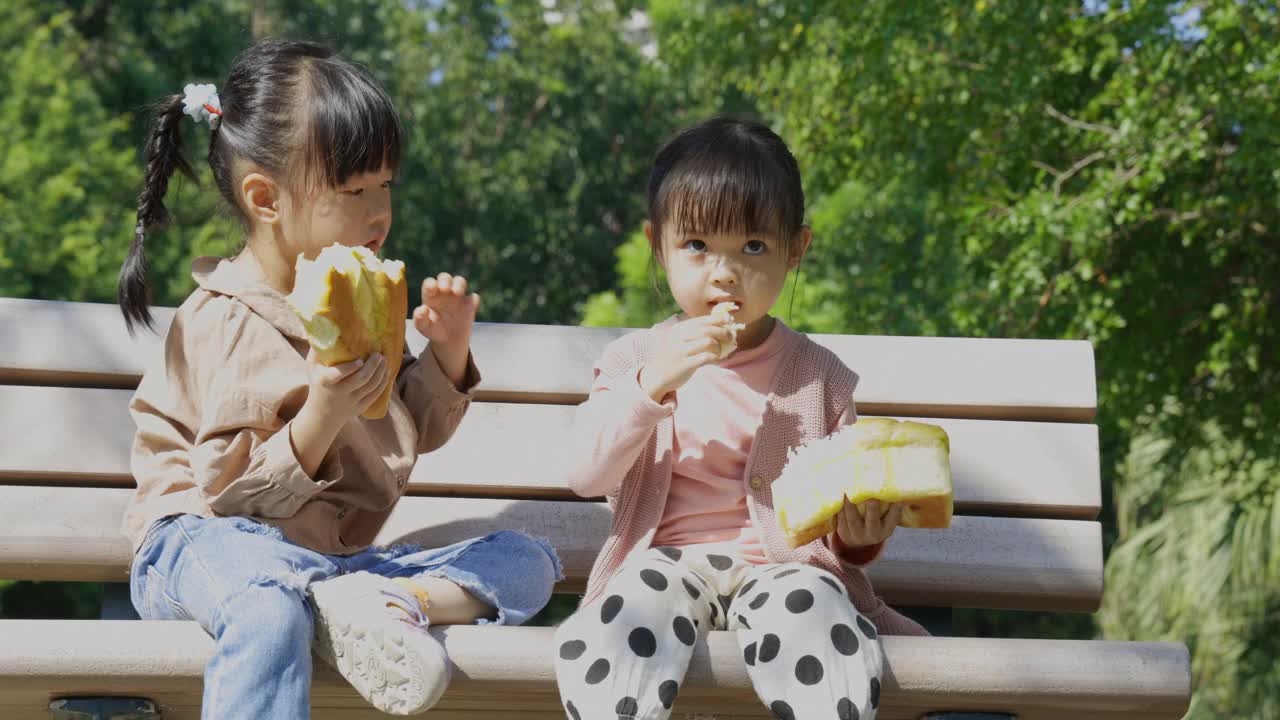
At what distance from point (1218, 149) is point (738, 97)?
959 cm

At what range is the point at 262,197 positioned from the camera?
2.63 m

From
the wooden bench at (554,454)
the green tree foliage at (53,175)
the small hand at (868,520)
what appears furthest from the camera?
the green tree foliage at (53,175)

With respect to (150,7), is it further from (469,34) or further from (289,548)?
(289,548)

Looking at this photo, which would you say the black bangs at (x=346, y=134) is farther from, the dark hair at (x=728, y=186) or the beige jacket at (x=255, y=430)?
the dark hair at (x=728, y=186)

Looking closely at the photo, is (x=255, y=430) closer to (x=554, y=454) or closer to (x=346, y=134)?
(x=346, y=134)

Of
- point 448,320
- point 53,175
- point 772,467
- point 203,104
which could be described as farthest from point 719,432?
point 53,175

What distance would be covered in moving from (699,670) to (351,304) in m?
0.71

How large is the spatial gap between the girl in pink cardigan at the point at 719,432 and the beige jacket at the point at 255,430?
32 centimetres

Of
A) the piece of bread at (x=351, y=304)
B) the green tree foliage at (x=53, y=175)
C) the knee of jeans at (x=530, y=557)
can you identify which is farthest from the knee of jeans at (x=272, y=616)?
the green tree foliage at (x=53, y=175)

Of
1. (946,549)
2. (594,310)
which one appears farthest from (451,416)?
(594,310)

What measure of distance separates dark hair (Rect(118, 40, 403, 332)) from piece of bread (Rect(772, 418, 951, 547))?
861mm

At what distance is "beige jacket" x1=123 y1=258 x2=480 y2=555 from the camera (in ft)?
7.84

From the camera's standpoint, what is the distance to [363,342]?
231cm

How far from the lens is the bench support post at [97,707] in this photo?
222 cm
